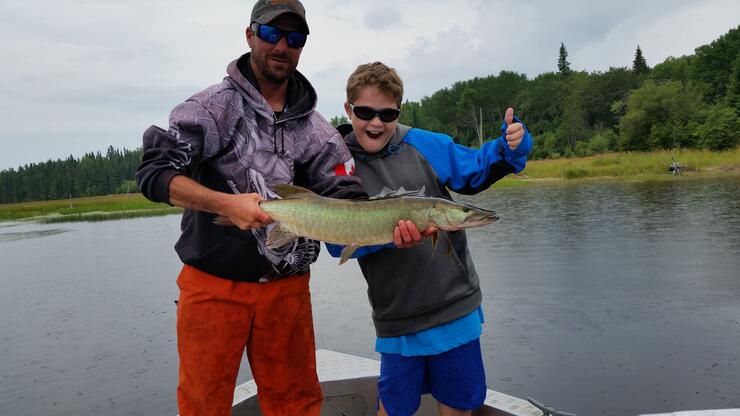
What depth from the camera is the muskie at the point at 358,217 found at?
10.4 ft

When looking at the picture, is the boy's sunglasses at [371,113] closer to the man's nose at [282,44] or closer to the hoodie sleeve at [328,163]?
the hoodie sleeve at [328,163]

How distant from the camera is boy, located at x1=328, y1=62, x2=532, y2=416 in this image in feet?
11.6

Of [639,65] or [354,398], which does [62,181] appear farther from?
[354,398]

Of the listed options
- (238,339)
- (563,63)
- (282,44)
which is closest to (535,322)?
(238,339)

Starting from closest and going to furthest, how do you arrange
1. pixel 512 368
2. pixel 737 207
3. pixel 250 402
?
pixel 250 402 < pixel 512 368 < pixel 737 207

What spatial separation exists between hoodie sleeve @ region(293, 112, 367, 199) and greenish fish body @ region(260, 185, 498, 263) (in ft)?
0.79

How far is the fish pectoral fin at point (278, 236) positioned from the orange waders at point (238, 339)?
0.28m

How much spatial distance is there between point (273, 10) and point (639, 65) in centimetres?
10104

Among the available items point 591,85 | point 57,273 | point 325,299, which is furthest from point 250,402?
point 591,85

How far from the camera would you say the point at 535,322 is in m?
8.80

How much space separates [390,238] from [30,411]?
650 centimetres

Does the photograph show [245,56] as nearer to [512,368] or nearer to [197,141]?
[197,141]

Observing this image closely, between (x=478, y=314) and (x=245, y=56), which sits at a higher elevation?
(x=245, y=56)

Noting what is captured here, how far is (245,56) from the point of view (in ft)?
11.4
